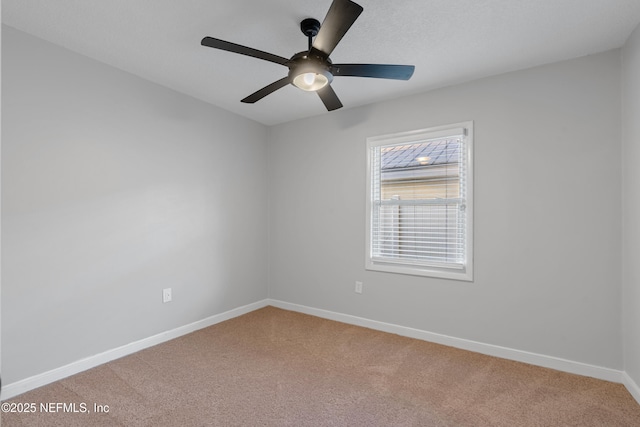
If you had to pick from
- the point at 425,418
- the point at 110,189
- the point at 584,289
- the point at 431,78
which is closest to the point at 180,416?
the point at 425,418

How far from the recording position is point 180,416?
2.12 meters

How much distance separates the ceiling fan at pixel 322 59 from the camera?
180cm

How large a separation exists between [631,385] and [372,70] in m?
2.77

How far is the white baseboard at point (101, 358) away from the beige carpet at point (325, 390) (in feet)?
0.19

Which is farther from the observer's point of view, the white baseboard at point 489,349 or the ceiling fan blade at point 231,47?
the white baseboard at point 489,349

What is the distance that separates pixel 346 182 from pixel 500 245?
1.64 m

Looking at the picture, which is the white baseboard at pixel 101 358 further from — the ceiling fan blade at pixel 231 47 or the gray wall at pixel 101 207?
the ceiling fan blade at pixel 231 47

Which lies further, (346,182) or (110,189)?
(346,182)

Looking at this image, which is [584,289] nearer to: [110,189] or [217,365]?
[217,365]

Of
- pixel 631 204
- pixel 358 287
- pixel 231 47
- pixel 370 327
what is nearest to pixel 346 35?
pixel 231 47

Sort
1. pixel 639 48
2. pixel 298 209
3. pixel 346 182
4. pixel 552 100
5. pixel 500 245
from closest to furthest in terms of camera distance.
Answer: pixel 639 48, pixel 552 100, pixel 500 245, pixel 346 182, pixel 298 209

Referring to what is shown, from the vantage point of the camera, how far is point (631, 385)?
2.37 meters

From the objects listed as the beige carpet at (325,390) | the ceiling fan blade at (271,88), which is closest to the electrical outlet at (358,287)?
the beige carpet at (325,390)

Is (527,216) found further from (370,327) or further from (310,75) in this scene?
(310,75)
